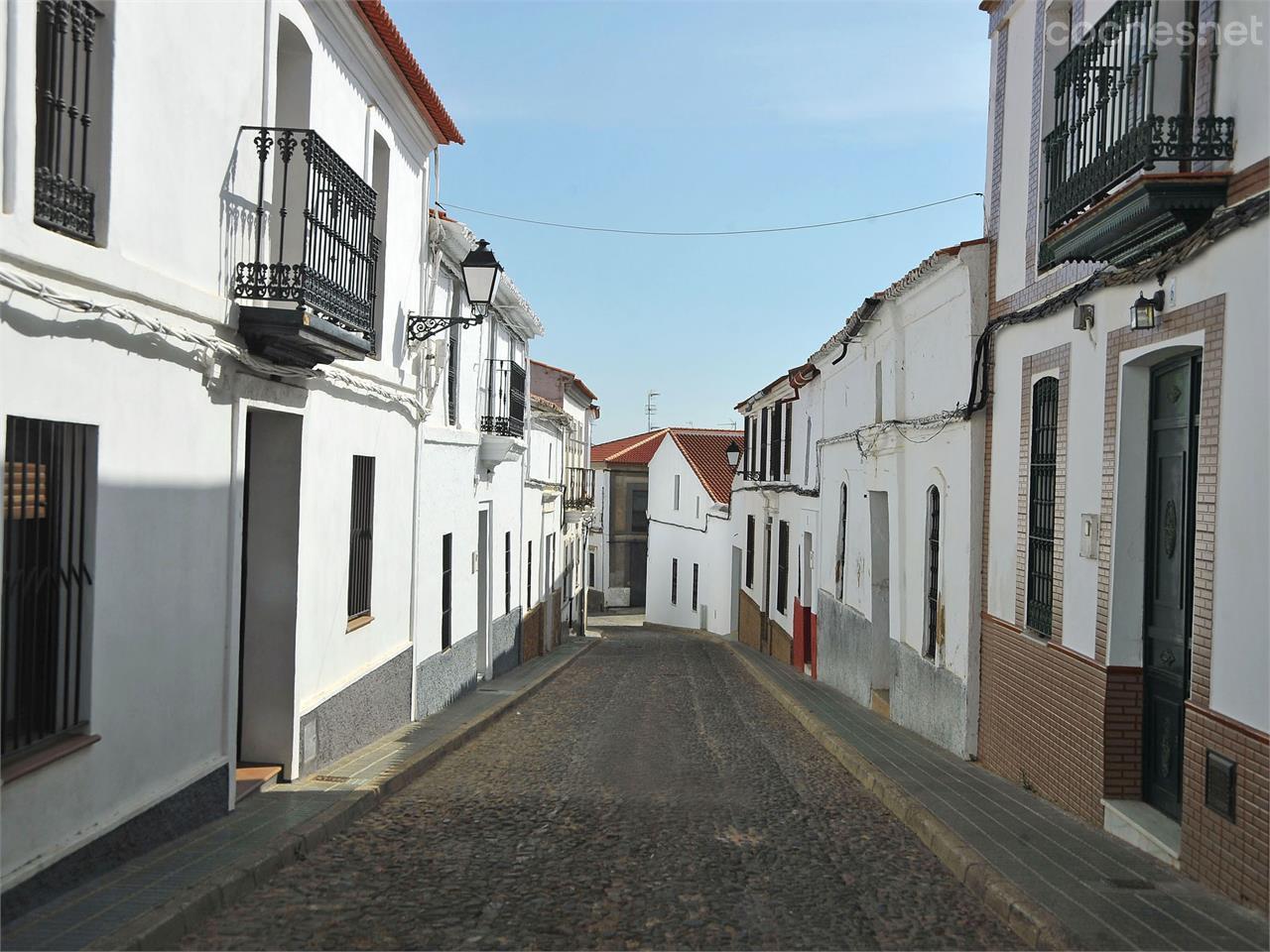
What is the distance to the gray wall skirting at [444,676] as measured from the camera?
1155cm

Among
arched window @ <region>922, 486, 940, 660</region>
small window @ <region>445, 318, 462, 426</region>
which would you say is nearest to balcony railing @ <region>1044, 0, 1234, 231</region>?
arched window @ <region>922, 486, 940, 660</region>

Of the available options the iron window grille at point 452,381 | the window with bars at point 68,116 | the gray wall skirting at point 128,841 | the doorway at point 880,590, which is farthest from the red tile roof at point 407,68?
the doorway at point 880,590

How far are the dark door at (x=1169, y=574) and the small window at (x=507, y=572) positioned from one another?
11629 millimetres

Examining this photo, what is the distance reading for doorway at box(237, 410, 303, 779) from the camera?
25.2 feet

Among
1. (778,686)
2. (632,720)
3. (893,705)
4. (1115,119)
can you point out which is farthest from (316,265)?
(778,686)

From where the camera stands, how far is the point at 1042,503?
8109 millimetres

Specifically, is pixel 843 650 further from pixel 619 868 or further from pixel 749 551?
pixel 749 551

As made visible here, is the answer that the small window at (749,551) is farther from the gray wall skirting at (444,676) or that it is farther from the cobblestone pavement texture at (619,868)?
the cobblestone pavement texture at (619,868)

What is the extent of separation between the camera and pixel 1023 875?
217 inches

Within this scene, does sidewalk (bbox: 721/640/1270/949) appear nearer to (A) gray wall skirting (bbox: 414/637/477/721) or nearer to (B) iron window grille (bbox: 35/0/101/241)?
(A) gray wall skirting (bbox: 414/637/477/721)

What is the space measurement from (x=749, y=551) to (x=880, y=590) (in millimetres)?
13330

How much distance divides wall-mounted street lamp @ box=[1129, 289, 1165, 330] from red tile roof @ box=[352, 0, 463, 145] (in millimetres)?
5620

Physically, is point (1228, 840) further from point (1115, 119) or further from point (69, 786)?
point (69, 786)

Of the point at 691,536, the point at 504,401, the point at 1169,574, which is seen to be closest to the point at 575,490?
the point at 691,536
